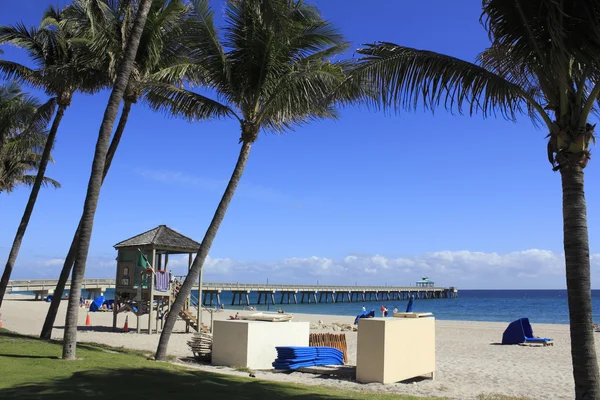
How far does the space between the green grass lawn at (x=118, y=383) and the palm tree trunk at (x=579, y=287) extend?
3.50 m

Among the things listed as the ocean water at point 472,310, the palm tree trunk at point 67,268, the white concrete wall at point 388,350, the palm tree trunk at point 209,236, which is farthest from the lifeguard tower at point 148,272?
the ocean water at point 472,310

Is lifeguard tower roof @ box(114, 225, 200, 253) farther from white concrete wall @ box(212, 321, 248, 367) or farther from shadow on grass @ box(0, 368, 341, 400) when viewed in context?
shadow on grass @ box(0, 368, 341, 400)

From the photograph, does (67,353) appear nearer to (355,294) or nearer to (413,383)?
(413,383)

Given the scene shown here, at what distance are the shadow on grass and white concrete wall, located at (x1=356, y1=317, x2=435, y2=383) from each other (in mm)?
2442

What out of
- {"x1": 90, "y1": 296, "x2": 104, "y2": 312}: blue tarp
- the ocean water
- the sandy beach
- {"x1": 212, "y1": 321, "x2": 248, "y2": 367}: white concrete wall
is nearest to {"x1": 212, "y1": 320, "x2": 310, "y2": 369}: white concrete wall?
{"x1": 212, "y1": 321, "x2": 248, "y2": 367}: white concrete wall

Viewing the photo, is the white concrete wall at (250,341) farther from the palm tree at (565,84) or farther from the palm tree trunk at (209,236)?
the palm tree at (565,84)

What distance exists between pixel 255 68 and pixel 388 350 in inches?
289

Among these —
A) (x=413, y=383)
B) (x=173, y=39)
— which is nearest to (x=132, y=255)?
(x=173, y=39)

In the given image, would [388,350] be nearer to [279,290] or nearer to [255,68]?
[255,68]

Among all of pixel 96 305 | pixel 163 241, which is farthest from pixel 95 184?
pixel 96 305

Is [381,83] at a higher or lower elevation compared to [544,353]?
higher

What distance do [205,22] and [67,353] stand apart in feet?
26.1

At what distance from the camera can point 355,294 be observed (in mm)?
109312

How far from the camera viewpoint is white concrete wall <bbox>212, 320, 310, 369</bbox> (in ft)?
42.0
